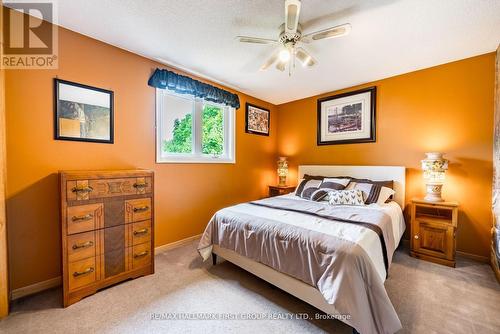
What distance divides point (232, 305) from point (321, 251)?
0.91 metres

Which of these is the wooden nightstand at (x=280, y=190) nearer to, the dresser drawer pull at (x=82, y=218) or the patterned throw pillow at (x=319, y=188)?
the patterned throw pillow at (x=319, y=188)

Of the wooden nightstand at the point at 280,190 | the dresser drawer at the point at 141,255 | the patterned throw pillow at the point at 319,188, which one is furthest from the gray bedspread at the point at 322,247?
the wooden nightstand at the point at 280,190

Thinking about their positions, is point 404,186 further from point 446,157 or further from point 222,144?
point 222,144

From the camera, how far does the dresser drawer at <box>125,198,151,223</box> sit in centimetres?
202

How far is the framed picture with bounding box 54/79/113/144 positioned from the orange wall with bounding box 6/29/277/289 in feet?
0.20

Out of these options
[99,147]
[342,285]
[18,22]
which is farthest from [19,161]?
[342,285]

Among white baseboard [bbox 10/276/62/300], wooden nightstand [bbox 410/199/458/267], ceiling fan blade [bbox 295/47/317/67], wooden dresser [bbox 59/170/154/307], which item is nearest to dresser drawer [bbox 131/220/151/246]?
wooden dresser [bbox 59/170/154/307]

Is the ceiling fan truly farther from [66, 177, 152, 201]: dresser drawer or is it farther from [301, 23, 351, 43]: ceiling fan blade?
[66, 177, 152, 201]: dresser drawer

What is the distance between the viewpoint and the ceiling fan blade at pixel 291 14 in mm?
1461

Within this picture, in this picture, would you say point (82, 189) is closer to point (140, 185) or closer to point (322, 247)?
point (140, 185)

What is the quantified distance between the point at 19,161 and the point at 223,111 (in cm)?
258

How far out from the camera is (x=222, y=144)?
362cm

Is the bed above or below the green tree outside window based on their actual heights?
below

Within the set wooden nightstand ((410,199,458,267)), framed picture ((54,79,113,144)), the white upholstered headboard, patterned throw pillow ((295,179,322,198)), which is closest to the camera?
framed picture ((54,79,113,144))
